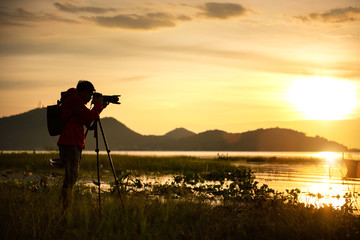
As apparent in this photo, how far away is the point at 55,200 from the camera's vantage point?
21.2 feet

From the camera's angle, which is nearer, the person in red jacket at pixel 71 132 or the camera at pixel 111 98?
the person in red jacket at pixel 71 132

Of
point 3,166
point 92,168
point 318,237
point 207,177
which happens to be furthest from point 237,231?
point 3,166

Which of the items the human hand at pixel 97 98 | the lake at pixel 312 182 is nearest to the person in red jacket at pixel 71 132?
the human hand at pixel 97 98

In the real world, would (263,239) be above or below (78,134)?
below

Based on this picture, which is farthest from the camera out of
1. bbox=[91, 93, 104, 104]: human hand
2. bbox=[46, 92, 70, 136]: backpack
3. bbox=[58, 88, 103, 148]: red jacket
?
bbox=[91, 93, 104, 104]: human hand

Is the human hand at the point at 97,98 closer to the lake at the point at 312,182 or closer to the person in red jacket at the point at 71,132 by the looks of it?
the person in red jacket at the point at 71,132

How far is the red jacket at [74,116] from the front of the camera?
5691 millimetres

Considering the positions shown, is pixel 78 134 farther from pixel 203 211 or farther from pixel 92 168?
pixel 92 168

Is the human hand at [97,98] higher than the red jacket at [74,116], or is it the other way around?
the human hand at [97,98]

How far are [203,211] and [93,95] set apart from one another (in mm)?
3132

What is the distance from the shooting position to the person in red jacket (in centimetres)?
570

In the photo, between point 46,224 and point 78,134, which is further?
point 78,134

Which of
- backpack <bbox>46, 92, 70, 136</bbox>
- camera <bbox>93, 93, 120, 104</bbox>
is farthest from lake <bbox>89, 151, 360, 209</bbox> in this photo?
backpack <bbox>46, 92, 70, 136</bbox>

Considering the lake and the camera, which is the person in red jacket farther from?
the lake
